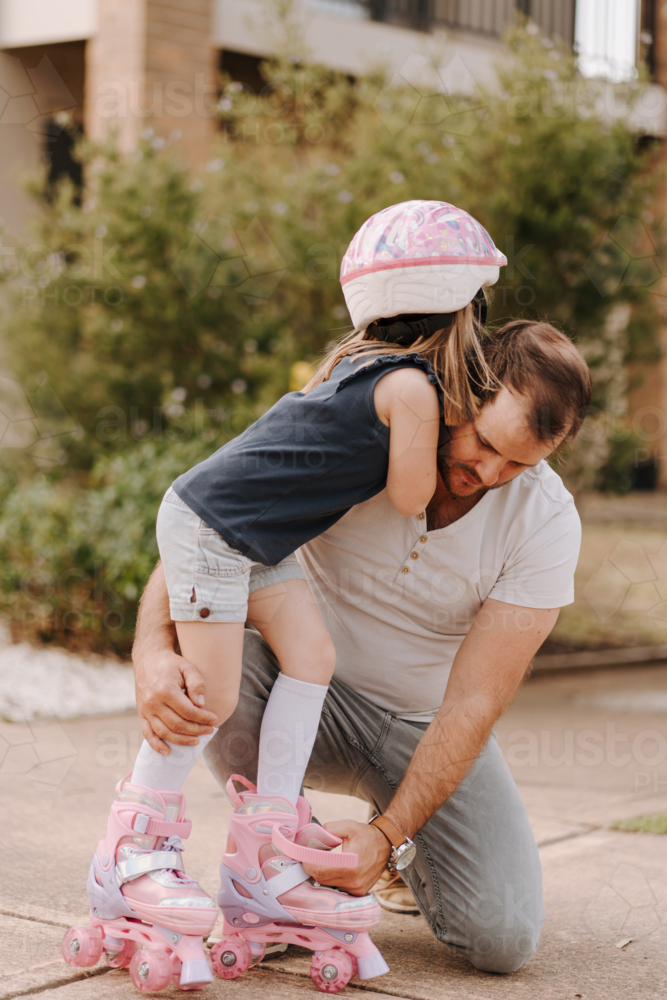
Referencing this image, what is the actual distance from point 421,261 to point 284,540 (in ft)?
1.91

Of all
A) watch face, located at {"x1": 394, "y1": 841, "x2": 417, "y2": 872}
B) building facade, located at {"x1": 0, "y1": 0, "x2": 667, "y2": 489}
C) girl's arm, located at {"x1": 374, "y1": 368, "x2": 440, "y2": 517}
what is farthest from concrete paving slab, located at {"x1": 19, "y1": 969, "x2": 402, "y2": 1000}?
building facade, located at {"x1": 0, "y1": 0, "x2": 667, "y2": 489}

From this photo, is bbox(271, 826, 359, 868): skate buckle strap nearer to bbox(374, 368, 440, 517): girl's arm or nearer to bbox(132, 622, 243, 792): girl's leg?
bbox(132, 622, 243, 792): girl's leg

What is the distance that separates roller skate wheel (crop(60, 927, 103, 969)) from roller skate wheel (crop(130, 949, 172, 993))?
0.10 m

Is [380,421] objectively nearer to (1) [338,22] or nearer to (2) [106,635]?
(2) [106,635]

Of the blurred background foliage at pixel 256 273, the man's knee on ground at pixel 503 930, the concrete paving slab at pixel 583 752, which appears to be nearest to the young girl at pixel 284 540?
the man's knee on ground at pixel 503 930

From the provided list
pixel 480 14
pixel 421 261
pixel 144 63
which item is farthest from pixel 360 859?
pixel 480 14

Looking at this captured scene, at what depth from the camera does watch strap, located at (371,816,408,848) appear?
1.99 m

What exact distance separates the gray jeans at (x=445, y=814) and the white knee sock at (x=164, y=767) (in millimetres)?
203

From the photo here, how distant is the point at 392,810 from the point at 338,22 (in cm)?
758

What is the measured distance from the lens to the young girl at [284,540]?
1.90 meters

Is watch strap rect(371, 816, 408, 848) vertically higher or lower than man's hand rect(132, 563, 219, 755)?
lower

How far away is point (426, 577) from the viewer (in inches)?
88.7

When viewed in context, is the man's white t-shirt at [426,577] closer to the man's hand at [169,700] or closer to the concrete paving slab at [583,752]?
the man's hand at [169,700]

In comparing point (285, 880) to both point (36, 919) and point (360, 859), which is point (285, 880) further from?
point (36, 919)
